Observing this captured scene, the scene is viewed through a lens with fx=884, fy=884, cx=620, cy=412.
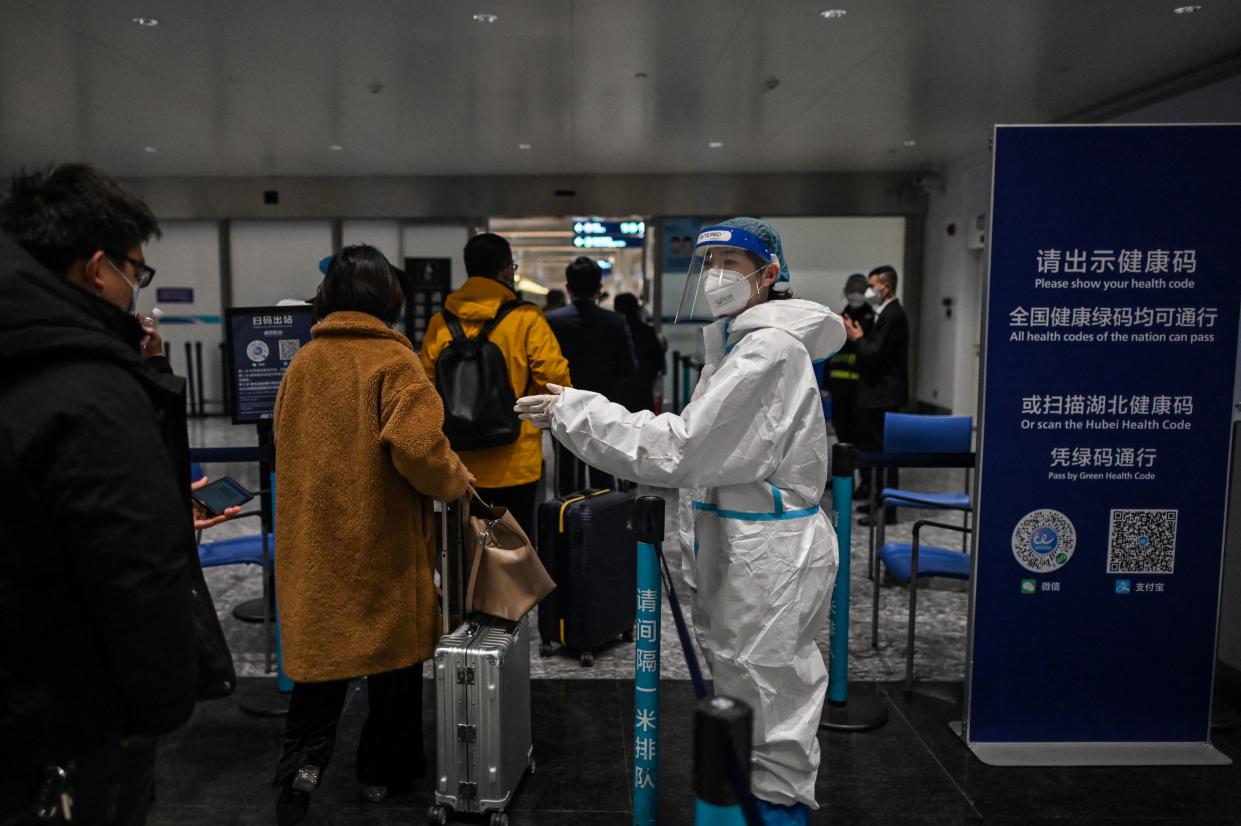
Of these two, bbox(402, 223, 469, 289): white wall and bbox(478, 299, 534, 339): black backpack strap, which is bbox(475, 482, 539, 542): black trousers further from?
bbox(402, 223, 469, 289): white wall

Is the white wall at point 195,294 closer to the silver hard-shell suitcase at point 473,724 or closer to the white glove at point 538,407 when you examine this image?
the silver hard-shell suitcase at point 473,724

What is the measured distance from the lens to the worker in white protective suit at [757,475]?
201 cm

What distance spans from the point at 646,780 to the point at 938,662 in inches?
79.7

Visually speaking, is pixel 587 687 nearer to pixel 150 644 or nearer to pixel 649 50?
pixel 150 644

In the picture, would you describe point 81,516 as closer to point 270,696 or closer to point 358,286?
point 358,286

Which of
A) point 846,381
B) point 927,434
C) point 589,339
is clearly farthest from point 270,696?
point 846,381

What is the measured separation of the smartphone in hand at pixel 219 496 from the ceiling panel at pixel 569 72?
3803 millimetres

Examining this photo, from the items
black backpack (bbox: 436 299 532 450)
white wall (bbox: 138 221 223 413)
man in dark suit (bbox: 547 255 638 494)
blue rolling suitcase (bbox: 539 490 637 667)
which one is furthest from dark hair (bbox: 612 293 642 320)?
white wall (bbox: 138 221 223 413)

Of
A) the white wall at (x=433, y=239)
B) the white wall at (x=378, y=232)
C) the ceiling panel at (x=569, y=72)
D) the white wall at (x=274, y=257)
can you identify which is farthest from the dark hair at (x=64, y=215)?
the white wall at (x=274, y=257)

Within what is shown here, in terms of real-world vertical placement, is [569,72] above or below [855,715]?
above

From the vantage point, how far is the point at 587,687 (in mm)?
3445

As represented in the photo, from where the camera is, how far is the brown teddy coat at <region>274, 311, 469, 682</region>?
7.38ft

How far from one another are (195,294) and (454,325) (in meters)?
11.0

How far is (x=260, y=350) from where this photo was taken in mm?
3389
